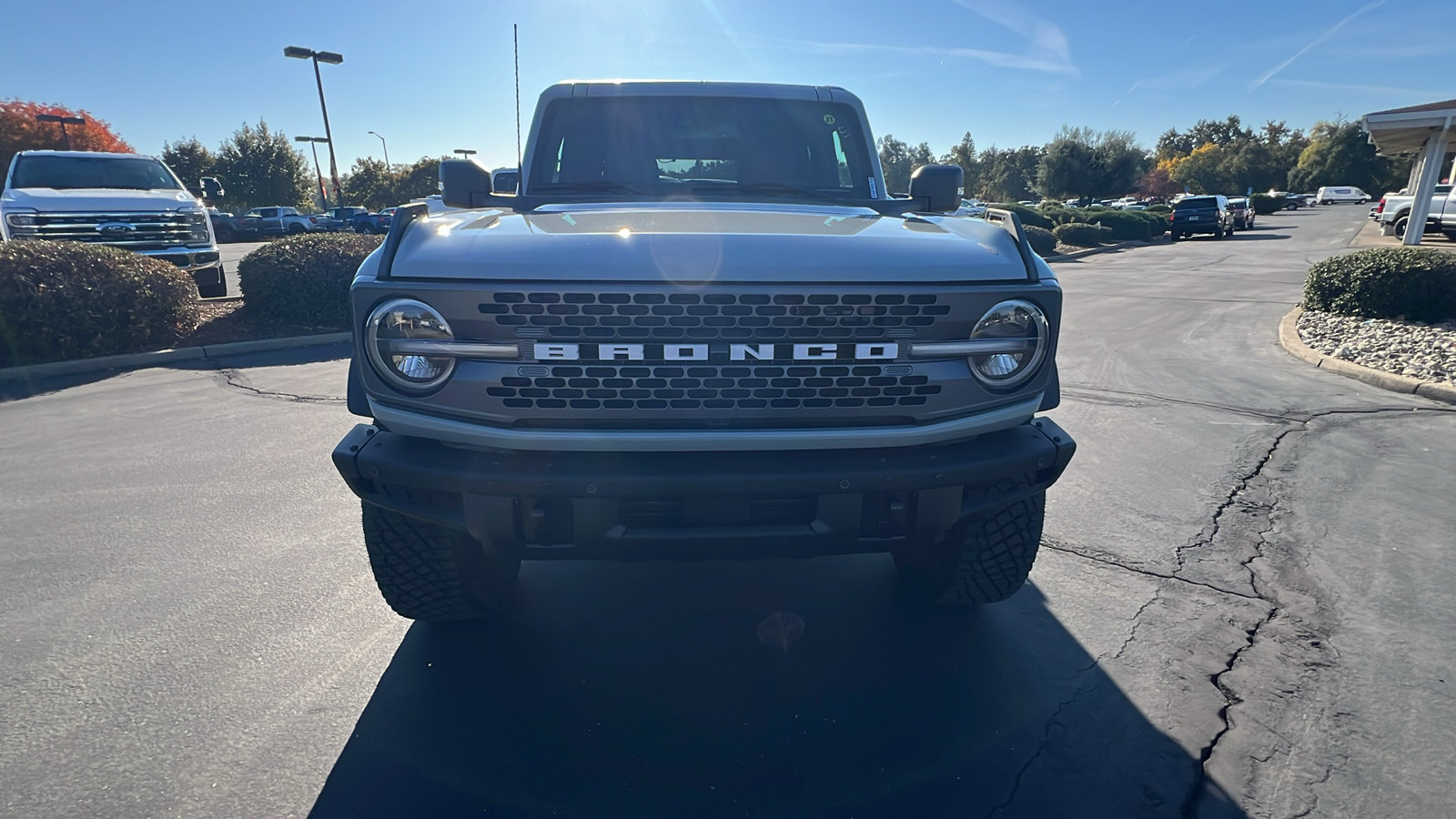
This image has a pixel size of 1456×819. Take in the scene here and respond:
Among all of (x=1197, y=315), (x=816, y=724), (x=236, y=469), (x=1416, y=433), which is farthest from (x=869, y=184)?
(x=1197, y=315)

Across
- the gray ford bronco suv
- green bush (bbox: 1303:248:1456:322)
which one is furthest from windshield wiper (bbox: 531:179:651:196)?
green bush (bbox: 1303:248:1456:322)

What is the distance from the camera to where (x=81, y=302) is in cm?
768

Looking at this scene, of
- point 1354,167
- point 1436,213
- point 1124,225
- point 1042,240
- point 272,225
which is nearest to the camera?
point 1436,213

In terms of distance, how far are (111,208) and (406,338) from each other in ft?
36.3

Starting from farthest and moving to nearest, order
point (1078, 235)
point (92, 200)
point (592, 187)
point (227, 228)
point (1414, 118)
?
point (227, 228) < point (1078, 235) < point (1414, 118) < point (92, 200) < point (592, 187)

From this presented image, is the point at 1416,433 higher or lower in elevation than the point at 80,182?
Result: lower

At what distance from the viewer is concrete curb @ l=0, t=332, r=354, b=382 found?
742cm

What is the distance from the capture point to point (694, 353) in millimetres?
2178

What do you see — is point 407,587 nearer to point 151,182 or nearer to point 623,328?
point 623,328

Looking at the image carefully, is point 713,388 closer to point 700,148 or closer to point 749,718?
point 749,718

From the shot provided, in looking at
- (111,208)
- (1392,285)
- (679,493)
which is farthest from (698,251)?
(111,208)

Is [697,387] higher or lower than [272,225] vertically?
higher

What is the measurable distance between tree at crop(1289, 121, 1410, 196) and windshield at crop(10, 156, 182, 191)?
93.6m

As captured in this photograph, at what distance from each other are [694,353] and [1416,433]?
5998 millimetres
